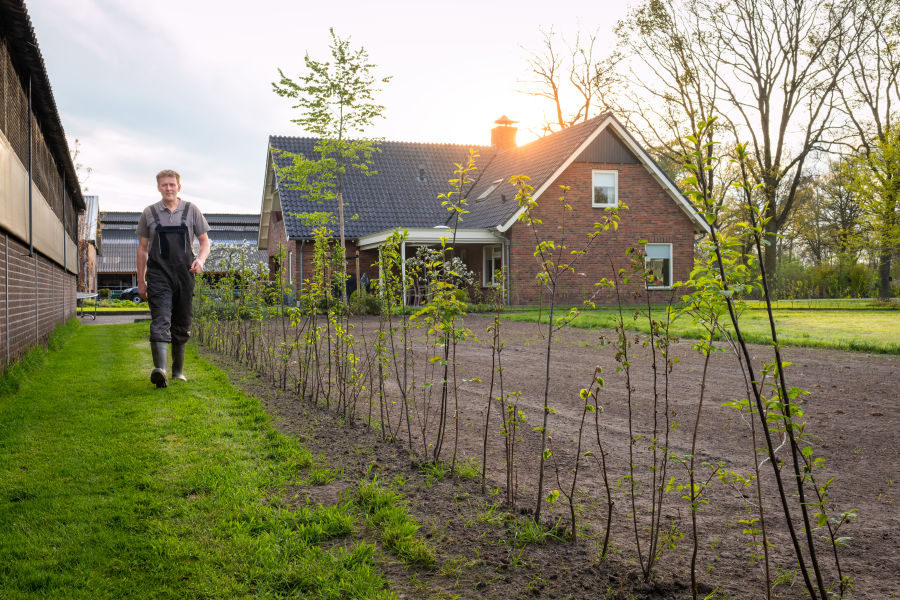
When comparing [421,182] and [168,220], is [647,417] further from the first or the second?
[421,182]

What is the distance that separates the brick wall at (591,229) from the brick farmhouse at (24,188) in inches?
497

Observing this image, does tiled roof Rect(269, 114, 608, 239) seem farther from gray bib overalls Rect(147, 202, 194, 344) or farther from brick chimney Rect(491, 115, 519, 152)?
gray bib overalls Rect(147, 202, 194, 344)

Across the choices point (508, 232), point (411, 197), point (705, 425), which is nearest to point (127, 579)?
point (705, 425)

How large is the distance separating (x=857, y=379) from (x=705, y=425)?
10.1 ft

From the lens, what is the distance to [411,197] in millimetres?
24812

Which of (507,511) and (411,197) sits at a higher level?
(411,197)

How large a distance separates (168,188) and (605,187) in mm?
16885

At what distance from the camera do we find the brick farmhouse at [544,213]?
19.9 m

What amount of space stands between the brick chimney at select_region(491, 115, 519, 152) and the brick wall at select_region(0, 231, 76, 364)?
20192 mm

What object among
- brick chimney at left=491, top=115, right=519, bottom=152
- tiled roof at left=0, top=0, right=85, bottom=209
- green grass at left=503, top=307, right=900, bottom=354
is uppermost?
brick chimney at left=491, top=115, right=519, bottom=152

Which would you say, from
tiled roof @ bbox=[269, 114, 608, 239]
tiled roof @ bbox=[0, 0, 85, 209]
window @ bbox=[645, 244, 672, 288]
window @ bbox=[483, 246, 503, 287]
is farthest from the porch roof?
tiled roof @ bbox=[0, 0, 85, 209]

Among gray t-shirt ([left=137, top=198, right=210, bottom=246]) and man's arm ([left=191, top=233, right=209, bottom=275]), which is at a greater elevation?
gray t-shirt ([left=137, top=198, right=210, bottom=246])

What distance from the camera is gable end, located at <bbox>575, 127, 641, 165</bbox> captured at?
20369mm

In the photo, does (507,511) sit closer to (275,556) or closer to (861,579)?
(275,556)
